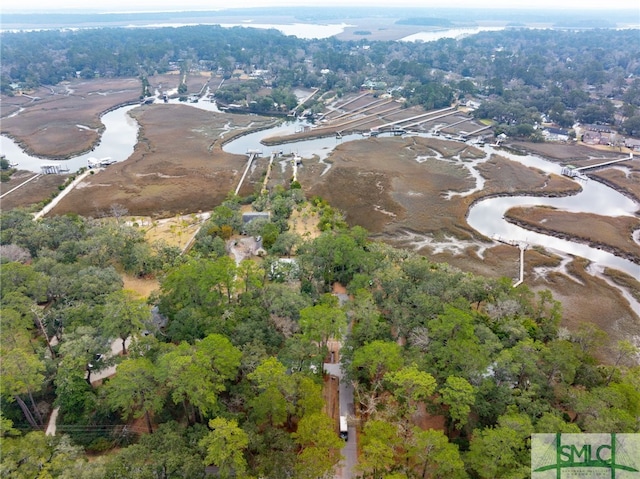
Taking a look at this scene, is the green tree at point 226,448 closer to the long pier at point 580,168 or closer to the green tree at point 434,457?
the green tree at point 434,457

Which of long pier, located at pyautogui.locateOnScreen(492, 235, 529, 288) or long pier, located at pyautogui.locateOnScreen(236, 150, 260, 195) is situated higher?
long pier, located at pyautogui.locateOnScreen(236, 150, 260, 195)

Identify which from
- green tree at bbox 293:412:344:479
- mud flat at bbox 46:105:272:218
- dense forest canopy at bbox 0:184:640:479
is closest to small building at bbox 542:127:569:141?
mud flat at bbox 46:105:272:218

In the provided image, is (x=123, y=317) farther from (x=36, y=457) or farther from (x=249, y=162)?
(x=249, y=162)

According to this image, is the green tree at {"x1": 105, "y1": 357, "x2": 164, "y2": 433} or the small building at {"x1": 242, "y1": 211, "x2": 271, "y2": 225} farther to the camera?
the small building at {"x1": 242, "y1": 211, "x2": 271, "y2": 225}

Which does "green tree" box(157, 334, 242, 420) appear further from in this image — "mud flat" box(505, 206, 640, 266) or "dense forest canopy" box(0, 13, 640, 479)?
"mud flat" box(505, 206, 640, 266)

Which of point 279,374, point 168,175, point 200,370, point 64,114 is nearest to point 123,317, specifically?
point 200,370

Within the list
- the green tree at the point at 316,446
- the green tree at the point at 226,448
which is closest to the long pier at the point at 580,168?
the green tree at the point at 316,446
